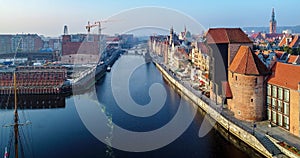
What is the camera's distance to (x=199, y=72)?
1179 inches

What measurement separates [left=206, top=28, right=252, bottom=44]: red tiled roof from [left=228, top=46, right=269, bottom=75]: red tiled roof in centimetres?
129

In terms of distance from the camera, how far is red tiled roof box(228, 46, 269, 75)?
1677 cm

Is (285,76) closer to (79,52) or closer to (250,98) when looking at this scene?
(250,98)

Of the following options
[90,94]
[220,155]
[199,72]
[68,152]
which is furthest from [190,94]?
[68,152]

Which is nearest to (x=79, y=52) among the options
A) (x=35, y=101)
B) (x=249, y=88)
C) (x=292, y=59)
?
(x=35, y=101)

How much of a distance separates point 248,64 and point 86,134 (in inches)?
386

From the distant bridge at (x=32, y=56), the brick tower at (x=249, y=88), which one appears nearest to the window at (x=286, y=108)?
the brick tower at (x=249, y=88)

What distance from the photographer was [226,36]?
19531 millimetres

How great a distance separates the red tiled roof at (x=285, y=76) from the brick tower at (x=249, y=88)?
528 mm

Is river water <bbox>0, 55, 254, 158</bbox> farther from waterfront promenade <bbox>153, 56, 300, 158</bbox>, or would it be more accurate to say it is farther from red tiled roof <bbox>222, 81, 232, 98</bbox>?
red tiled roof <bbox>222, 81, 232, 98</bbox>

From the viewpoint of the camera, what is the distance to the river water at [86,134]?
14.6 metres

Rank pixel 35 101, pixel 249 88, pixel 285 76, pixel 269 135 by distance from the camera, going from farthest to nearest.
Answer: pixel 35 101, pixel 249 88, pixel 285 76, pixel 269 135

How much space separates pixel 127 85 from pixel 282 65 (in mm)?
20130

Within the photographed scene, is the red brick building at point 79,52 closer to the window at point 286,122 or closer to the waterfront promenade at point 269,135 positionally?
the waterfront promenade at point 269,135
